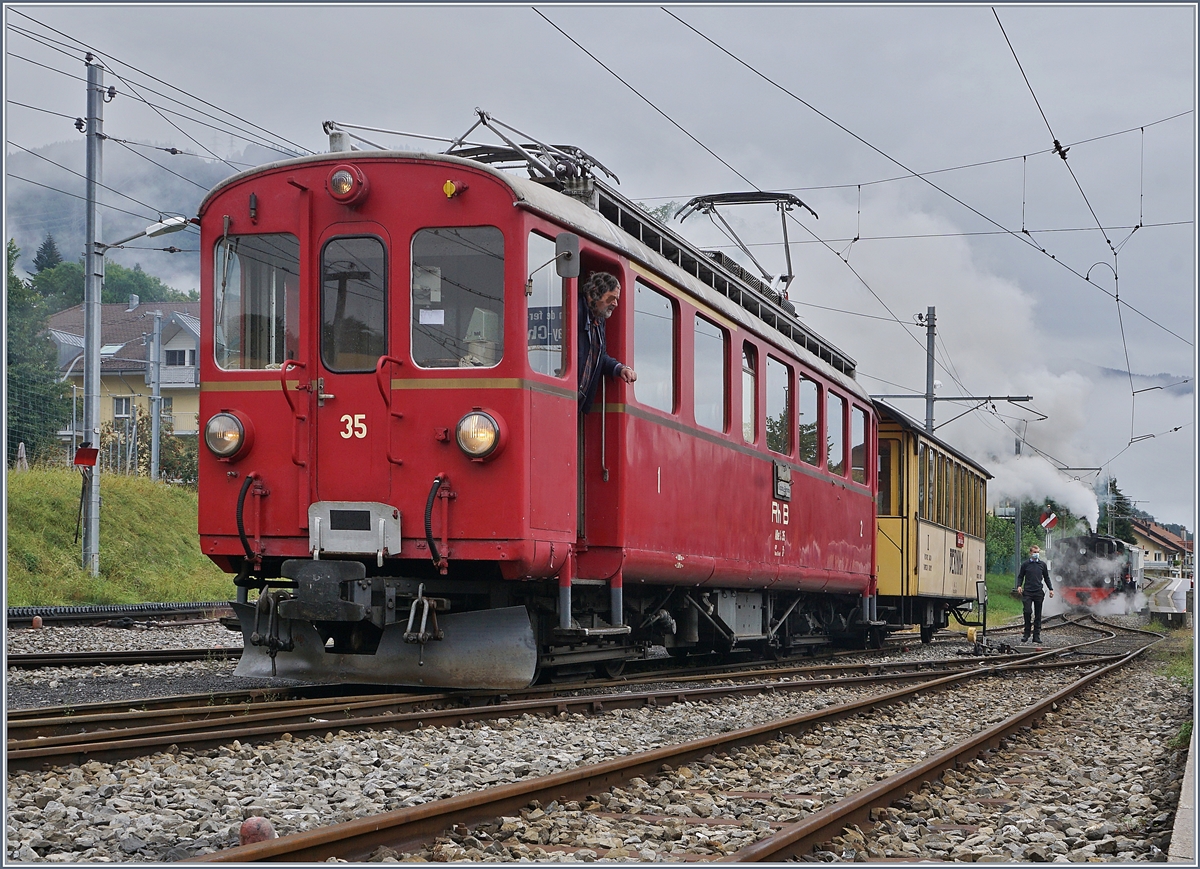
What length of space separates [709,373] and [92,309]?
39.0 ft

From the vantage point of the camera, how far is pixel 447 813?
464 cm

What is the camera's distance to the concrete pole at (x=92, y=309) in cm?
1828

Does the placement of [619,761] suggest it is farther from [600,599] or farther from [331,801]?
[600,599]

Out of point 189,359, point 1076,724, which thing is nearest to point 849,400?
point 1076,724

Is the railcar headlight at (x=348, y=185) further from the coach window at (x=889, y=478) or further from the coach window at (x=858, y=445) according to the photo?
the coach window at (x=889, y=478)

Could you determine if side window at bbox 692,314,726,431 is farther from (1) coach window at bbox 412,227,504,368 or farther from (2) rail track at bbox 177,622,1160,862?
(2) rail track at bbox 177,622,1160,862

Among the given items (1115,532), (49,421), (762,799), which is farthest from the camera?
(1115,532)

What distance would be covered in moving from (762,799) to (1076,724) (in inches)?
190

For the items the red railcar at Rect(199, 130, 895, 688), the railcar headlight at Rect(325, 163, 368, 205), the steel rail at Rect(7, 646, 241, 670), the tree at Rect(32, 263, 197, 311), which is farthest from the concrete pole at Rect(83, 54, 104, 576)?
the tree at Rect(32, 263, 197, 311)

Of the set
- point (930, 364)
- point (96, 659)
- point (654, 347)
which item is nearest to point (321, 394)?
point (654, 347)

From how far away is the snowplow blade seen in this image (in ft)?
26.9

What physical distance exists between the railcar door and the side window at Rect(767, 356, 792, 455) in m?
4.79

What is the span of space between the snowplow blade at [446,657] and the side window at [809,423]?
5.74 metres

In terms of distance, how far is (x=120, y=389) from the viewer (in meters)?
62.2
